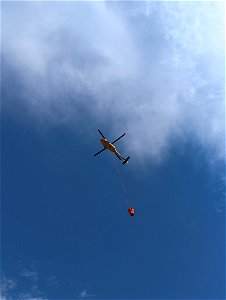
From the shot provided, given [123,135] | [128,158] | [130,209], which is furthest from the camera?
[128,158]

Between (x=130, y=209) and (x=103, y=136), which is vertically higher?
(x=103, y=136)

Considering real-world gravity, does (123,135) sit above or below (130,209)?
above

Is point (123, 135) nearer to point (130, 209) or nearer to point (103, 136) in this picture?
point (103, 136)

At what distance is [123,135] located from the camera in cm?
5950

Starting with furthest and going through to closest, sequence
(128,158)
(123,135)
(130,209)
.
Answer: (128,158)
(123,135)
(130,209)

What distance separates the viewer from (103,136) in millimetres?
61375

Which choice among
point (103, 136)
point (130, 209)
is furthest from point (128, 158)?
point (130, 209)

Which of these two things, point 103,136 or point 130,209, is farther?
point 103,136

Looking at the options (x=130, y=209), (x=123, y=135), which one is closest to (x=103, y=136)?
(x=123, y=135)

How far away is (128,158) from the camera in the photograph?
216 ft

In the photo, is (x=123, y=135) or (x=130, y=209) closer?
(x=130, y=209)

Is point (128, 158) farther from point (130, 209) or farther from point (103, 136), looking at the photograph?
point (130, 209)

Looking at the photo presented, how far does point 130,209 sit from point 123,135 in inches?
532

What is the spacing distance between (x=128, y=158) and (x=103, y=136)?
7.63m
